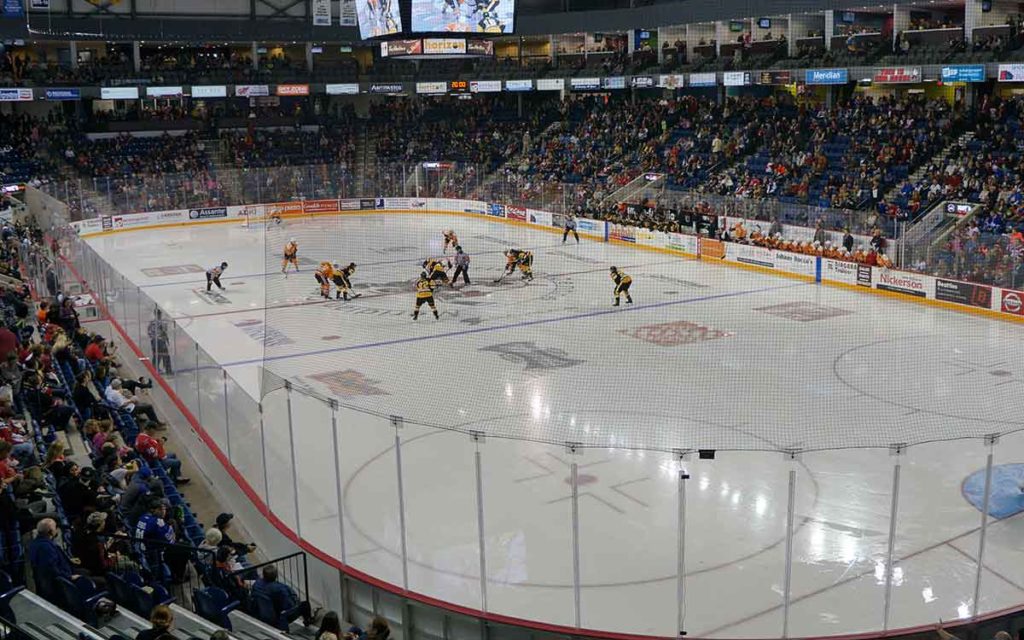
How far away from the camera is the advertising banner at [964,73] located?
97.1 feet

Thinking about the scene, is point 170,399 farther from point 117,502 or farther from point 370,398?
point 117,502

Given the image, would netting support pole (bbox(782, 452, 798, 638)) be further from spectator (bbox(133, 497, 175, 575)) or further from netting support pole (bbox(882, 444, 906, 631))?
spectator (bbox(133, 497, 175, 575))

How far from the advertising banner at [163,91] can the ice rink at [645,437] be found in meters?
21.5

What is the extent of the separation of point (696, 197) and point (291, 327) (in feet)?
48.9

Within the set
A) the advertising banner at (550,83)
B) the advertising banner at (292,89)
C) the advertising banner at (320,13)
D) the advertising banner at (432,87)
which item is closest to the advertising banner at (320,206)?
the advertising banner at (320,13)

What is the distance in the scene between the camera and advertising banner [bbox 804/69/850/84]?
1335 inches

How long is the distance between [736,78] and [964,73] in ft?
32.7

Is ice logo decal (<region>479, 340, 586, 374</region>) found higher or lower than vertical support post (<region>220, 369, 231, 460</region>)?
lower

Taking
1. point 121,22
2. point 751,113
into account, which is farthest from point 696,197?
point 121,22

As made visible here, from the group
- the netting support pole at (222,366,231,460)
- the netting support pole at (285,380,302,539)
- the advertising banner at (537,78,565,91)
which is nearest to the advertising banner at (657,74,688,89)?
the advertising banner at (537,78,565,91)

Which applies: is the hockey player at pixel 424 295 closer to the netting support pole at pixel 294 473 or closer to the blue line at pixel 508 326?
the blue line at pixel 508 326

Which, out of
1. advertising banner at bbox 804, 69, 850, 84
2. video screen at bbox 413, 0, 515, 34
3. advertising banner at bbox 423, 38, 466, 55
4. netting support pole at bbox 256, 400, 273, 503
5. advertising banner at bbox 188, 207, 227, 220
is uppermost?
video screen at bbox 413, 0, 515, 34

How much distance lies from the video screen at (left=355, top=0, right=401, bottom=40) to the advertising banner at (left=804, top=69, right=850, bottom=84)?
14683 millimetres

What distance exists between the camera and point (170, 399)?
14.9 m
